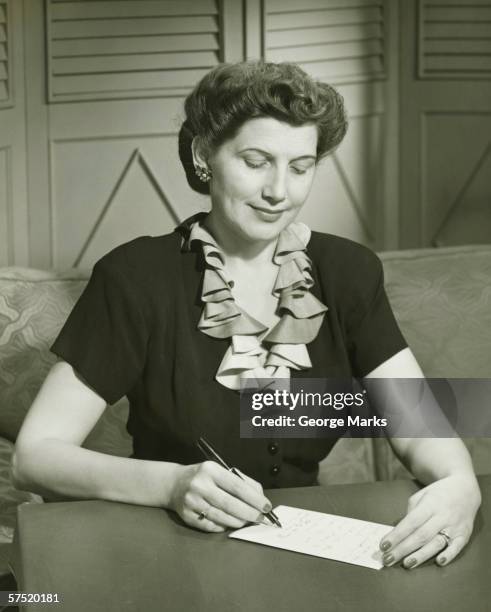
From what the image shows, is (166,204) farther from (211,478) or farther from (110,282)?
(211,478)

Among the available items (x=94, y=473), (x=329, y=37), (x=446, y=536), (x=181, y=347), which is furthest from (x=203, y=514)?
(x=329, y=37)

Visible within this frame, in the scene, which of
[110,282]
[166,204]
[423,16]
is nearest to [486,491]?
[110,282]

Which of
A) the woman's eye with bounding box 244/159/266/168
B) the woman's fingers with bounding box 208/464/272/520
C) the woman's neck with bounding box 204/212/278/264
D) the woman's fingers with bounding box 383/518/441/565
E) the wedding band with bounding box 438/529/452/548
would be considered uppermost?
the woman's eye with bounding box 244/159/266/168

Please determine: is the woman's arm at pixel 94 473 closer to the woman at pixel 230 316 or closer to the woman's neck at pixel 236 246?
the woman at pixel 230 316

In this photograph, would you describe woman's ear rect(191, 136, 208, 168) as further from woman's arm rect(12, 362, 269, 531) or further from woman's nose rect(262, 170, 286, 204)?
woman's arm rect(12, 362, 269, 531)

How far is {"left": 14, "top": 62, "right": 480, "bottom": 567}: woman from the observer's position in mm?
1794

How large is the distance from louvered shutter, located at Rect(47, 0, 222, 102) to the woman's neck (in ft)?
7.03

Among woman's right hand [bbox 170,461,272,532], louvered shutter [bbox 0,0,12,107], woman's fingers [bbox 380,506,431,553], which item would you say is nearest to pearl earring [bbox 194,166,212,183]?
woman's right hand [bbox 170,461,272,532]

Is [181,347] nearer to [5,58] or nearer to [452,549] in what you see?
[452,549]

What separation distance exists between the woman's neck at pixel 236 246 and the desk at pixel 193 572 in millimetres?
564

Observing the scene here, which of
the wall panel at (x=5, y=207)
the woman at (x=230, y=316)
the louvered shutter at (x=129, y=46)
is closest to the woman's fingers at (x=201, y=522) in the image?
the woman at (x=230, y=316)

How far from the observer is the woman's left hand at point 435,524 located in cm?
142

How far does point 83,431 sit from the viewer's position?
1779 mm

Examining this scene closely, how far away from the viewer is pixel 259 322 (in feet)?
6.38
